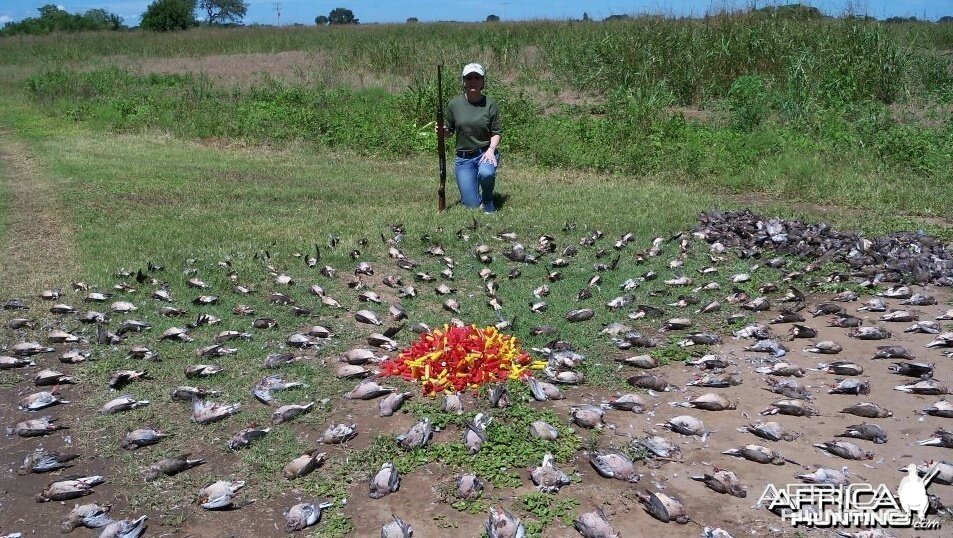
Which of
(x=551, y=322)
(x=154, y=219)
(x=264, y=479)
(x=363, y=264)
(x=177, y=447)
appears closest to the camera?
(x=264, y=479)

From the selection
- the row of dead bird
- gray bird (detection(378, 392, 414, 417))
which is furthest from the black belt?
gray bird (detection(378, 392, 414, 417))

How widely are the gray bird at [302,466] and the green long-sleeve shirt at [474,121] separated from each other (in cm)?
596

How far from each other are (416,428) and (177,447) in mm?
Answer: 1274

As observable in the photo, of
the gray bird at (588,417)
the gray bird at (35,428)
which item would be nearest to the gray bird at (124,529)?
the gray bird at (35,428)

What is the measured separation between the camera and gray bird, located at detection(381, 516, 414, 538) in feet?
11.6

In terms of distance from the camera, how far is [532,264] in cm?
761

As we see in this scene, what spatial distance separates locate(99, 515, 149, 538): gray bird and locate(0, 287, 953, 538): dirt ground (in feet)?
0.22

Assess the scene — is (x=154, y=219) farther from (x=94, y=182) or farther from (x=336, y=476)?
(x=336, y=476)

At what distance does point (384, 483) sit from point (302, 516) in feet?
1.34

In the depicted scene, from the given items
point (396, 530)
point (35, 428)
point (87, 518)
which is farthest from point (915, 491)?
point (35, 428)

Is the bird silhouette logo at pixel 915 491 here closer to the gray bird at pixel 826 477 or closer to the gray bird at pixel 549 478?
the gray bird at pixel 826 477

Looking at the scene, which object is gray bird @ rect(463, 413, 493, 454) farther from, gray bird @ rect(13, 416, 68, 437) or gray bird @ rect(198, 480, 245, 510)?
gray bird @ rect(13, 416, 68, 437)

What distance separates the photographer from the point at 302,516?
3723mm

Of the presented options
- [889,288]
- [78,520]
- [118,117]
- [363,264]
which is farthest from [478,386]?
[118,117]
